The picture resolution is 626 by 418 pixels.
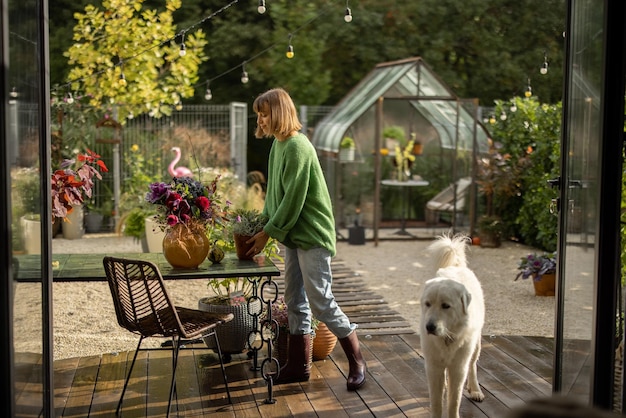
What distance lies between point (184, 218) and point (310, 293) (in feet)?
2.73

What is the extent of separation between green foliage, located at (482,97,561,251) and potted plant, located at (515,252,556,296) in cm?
197

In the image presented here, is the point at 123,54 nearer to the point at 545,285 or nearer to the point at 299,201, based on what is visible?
the point at 545,285

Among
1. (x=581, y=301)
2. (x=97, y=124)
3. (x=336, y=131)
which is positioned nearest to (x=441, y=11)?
(x=336, y=131)

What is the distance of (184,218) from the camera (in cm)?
514

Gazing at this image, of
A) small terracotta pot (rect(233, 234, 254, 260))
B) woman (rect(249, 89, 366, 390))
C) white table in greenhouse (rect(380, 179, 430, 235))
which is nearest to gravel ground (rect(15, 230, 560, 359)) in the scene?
white table in greenhouse (rect(380, 179, 430, 235))

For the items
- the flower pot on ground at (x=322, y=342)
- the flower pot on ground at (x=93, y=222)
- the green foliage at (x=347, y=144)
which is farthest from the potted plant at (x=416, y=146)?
the flower pot on ground at (x=322, y=342)

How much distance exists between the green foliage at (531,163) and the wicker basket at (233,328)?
5.53m

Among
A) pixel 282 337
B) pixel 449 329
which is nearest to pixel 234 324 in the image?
pixel 282 337

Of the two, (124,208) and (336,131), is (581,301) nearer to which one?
(336,131)

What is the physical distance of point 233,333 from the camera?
5758 mm

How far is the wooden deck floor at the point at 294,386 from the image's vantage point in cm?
488

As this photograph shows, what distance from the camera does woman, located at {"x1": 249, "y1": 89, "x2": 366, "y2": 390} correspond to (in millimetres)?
5039

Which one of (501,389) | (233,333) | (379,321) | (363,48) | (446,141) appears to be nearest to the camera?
(501,389)

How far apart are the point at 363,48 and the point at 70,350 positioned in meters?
13.5
